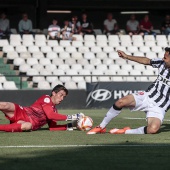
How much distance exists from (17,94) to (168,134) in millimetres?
12475

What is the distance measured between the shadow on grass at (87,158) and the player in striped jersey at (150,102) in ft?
7.82

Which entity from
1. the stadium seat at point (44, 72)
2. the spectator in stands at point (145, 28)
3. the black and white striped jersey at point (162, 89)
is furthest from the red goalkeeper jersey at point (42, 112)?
the spectator in stands at point (145, 28)

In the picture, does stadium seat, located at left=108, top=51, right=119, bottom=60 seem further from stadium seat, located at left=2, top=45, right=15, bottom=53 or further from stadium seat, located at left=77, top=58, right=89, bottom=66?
stadium seat, located at left=2, top=45, right=15, bottom=53

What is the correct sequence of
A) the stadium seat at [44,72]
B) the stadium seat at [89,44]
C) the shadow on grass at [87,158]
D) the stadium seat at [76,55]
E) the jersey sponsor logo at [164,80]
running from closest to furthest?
the shadow on grass at [87,158] → the jersey sponsor logo at [164,80] → the stadium seat at [44,72] → the stadium seat at [76,55] → the stadium seat at [89,44]

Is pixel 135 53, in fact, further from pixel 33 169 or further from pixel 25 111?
pixel 33 169

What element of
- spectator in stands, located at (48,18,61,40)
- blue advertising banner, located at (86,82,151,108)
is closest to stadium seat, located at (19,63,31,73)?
spectator in stands, located at (48,18,61,40)

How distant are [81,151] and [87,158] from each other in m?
0.79

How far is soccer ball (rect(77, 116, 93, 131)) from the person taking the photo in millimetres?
13750

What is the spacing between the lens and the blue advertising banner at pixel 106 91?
25.7 meters

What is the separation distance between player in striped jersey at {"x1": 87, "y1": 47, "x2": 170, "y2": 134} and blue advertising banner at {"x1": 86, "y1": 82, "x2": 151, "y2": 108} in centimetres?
1206

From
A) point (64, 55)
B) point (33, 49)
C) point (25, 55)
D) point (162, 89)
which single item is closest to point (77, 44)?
point (64, 55)

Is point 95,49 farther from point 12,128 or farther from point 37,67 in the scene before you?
point 12,128

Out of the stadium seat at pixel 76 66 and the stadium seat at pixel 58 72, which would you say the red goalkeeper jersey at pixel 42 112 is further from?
→ the stadium seat at pixel 76 66

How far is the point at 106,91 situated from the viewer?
25.8m
